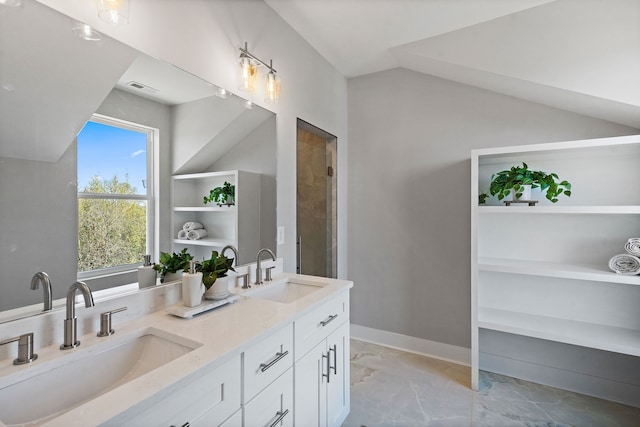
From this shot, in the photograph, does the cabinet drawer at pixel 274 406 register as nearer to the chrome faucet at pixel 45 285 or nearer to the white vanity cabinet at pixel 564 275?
the chrome faucet at pixel 45 285

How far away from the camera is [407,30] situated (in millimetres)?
2230

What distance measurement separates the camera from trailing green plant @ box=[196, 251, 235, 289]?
1383 millimetres

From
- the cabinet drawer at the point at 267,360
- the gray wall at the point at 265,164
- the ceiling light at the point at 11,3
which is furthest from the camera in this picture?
the gray wall at the point at 265,164

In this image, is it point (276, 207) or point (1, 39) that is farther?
point (276, 207)

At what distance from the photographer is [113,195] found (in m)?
1.22

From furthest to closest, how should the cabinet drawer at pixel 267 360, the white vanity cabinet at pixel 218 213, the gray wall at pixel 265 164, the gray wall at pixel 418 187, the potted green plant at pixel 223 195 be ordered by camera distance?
1. the gray wall at pixel 418 187
2. the gray wall at pixel 265 164
3. the potted green plant at pixel 223 195
4. the white vanity cabinet at pixel 218 213
5. the cabinet drawer at pixel 267 360

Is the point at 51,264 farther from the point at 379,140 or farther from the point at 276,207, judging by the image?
the point at 379,140

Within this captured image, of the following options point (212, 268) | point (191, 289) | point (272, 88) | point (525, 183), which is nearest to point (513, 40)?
point (525, 183)

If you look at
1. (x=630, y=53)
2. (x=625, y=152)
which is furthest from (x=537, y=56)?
(x=625, y=152)

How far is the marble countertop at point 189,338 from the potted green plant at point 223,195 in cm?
51

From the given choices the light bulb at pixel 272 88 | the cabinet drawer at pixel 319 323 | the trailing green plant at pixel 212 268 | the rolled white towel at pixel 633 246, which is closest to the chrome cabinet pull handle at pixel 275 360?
the cabinet drawer at pixel 319 323

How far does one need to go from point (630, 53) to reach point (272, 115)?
212cm

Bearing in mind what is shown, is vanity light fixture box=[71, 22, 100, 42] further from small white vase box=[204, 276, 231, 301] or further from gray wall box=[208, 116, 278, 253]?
small white vase box=[204, 276, 231, 301]

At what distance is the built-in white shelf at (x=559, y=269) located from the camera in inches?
70.3
